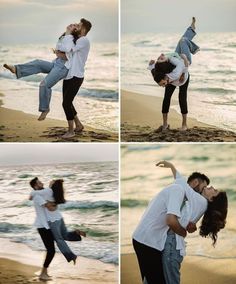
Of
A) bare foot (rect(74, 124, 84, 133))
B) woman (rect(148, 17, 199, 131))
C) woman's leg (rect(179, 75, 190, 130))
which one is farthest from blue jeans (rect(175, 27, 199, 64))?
bare foot (rect(74, 124, 84, 133))

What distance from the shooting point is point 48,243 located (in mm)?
2783

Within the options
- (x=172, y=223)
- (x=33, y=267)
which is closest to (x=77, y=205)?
(x=33, y=267)

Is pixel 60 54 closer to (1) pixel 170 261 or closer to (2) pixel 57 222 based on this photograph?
(2) pixel 57 222

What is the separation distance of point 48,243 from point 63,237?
2.4 inches

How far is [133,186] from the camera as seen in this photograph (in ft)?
9.25

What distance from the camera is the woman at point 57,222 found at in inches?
110

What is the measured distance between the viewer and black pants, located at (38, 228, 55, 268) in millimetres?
2781

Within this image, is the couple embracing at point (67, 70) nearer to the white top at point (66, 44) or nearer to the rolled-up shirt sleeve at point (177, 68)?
the white top at point (66, 44)

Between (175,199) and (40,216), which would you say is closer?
(175,199)

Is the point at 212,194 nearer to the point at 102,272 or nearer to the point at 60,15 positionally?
the point at 102,272

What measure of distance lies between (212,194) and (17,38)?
93 cm

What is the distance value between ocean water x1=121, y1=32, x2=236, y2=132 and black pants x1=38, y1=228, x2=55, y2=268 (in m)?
0.61

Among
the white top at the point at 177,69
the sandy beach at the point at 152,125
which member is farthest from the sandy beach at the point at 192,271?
the white top at the point at 177,69

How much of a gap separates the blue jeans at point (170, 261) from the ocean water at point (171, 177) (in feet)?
0.30
